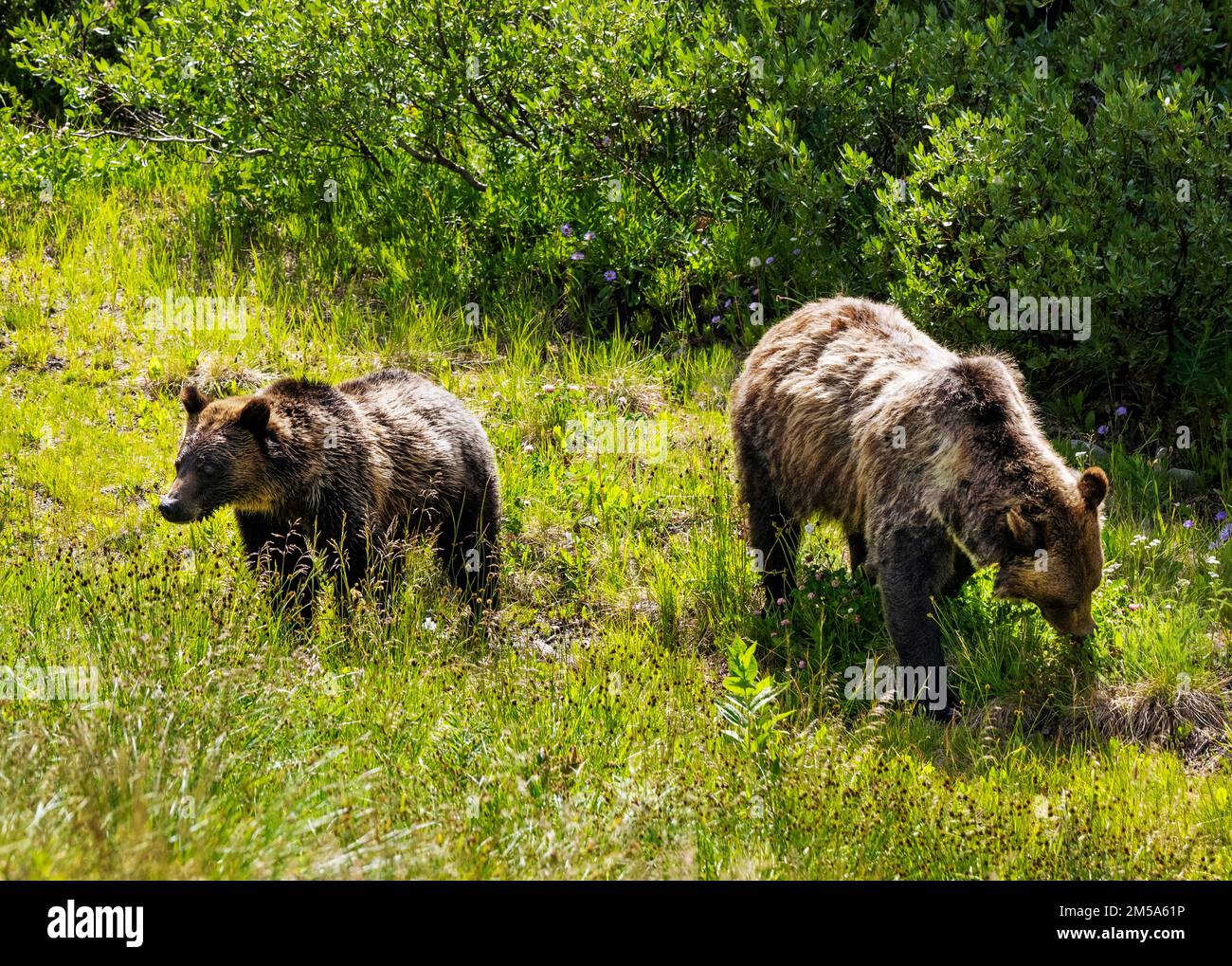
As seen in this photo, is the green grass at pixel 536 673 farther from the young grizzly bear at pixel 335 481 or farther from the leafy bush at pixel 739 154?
the leafy bush at pixel 739 154

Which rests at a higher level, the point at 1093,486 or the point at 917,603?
the point at 1093,486

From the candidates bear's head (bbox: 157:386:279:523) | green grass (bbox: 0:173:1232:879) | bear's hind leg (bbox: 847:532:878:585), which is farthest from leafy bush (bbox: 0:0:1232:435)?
bear's head (bbox: 157:386:279:523)

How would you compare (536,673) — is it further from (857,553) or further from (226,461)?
(857,553)

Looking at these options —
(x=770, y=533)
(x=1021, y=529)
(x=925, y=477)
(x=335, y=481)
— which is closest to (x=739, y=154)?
(x=770, y=533)

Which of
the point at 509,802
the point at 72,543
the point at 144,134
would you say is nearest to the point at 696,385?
the point at 72,543

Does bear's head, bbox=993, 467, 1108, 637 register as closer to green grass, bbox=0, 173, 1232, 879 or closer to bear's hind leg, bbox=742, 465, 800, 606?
green grass, bbox=0, 173, 1232, 879

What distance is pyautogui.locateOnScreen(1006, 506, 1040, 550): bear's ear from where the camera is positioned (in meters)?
5.83

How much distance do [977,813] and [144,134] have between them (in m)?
10.5

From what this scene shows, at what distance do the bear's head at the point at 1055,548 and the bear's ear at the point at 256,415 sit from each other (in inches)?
151

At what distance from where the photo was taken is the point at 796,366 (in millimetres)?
7379

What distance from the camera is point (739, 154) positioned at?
9.88 metres

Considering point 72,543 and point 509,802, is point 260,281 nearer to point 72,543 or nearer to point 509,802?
point 72,543

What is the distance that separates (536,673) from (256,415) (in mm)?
2131

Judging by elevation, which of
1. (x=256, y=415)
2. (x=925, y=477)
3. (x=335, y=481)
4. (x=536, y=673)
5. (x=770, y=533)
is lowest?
(x=536, y=673)
